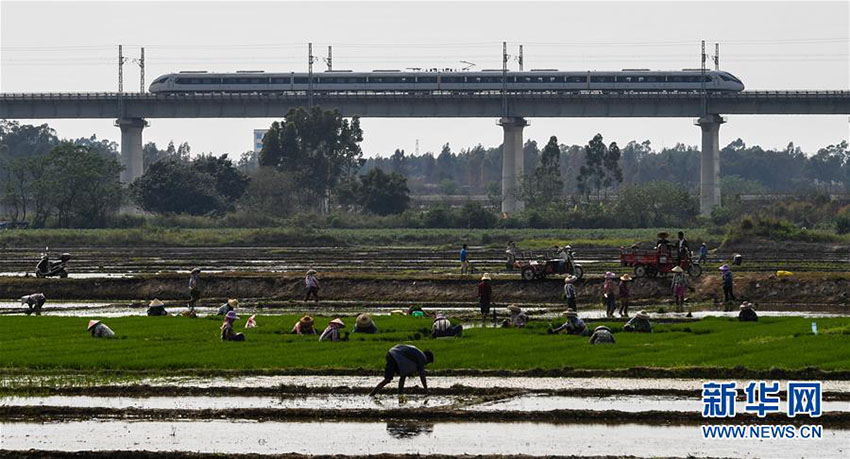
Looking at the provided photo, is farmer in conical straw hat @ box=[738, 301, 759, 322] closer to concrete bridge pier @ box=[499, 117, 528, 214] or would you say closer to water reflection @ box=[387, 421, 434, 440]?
water reflection @ box=[387, 421, 434, 440]

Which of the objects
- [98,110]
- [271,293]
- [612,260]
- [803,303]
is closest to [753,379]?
[803,303]

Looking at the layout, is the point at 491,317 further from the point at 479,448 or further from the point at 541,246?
the point at 541,246

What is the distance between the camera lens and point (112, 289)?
182 feet

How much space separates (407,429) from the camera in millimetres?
23766

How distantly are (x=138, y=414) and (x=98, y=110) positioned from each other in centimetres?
11050

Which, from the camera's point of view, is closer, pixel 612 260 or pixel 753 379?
pixel 753 379

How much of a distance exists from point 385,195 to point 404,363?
10032 centimetres

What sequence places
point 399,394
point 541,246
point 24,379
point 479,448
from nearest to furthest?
point 479,448 → point 399,394 → point 24,379 → point 541,246

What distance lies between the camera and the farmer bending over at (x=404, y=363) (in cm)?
2628

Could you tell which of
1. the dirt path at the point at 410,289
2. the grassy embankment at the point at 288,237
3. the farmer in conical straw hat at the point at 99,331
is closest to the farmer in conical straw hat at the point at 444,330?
the farmer in conical straw hat at the point at 99,331

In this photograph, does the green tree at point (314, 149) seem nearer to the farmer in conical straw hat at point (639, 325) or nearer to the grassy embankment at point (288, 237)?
the grassy embankment at point (288, 237)

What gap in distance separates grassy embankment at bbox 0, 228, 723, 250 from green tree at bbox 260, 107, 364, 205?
24613mm

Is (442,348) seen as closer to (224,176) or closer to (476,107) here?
(476,107)

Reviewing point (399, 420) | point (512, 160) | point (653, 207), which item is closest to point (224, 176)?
point (512, 160)
